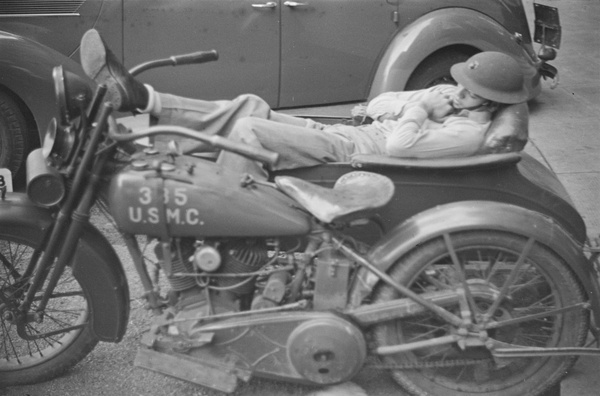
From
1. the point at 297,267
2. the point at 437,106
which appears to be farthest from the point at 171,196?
the point at 437,106

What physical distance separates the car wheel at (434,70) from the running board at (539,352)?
296 centimetres

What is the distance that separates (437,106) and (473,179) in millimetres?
531

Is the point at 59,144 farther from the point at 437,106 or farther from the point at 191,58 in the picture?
the point at 437,106

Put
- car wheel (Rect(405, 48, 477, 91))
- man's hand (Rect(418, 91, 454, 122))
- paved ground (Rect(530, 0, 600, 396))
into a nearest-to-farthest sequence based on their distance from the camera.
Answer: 1. paved ground (Rect(530, 0, 600, 396))
2. man's hand (Rect(418, 91, 454, 122))
3. car wheel (Rect(405, 48, 477, 91))

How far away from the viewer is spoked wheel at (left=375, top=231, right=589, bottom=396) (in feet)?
9.49

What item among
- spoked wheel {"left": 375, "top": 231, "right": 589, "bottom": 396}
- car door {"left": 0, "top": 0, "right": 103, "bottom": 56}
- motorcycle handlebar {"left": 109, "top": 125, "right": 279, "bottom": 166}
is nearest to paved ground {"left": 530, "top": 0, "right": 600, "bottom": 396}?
spoked wheel {"left": 375, "top": 231, "right": 589, "bottom": 396}

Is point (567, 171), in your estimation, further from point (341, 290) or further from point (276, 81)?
point (341, 290)

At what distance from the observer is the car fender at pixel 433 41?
17.9 feet

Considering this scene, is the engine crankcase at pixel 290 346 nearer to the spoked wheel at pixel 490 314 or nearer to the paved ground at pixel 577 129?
the spoked wheel at pixel 490 314

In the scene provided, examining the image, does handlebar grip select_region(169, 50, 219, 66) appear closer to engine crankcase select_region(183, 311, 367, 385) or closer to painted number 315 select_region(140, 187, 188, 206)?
painted number 315 select_region(140, 187, 188, 206)

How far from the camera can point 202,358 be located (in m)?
2.99

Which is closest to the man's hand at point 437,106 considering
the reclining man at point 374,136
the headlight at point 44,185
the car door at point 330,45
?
the reclining man at point 374,136

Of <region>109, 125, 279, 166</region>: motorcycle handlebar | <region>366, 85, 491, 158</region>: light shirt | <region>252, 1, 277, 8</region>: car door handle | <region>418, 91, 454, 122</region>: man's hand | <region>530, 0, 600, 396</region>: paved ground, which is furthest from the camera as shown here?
<region>252, 1, 277, 8</region>: car door handle

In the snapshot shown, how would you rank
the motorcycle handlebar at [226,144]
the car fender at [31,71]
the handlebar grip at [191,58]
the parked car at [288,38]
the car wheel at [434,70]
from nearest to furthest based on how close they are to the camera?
the motorcycle handlebar at [226,144] < the handlebar grip at [191,58] < the car fender at [31,71] < the parked car at [288,38] < the car wheel at [434,70]
